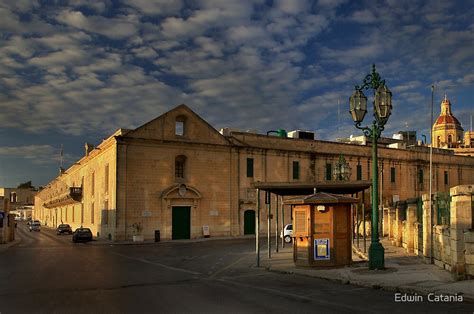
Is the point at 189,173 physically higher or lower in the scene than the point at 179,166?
lower

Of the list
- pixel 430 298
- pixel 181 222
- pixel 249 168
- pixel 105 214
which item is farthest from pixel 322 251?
pixel 105 214

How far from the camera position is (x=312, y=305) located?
1152 centimetres

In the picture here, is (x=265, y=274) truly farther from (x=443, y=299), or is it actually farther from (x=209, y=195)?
(x=209, y=195)

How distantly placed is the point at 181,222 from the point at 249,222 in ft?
25.1

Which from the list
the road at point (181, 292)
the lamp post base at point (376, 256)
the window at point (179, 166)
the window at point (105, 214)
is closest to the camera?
the road at point (181, 292)

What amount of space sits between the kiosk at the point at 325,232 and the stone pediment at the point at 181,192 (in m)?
25.9

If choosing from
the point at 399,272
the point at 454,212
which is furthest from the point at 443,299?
the point at 399,272

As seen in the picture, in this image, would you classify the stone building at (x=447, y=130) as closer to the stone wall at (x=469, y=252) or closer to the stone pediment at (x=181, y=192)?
the stone pediment at (x=181, y=192)

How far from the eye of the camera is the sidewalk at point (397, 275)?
43.8 feet

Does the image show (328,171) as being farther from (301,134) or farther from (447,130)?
(447,130)

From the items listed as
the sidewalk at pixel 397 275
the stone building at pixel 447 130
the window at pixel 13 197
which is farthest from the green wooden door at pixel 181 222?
the window at pixel 13 197

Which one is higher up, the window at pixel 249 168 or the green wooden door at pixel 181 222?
the window at pixel 249 168

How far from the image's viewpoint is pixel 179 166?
46.3 metres

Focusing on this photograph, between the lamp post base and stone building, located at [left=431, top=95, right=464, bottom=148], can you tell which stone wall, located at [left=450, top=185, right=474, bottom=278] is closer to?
the lamp post base
